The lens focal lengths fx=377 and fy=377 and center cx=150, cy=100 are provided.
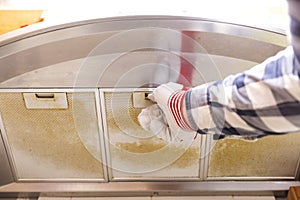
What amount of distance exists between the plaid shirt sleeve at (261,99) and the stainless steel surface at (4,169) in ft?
4.27

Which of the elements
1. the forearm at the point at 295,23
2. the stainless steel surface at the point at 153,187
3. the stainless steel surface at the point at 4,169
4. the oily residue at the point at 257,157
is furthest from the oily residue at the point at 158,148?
the forearm at the point at 295,23

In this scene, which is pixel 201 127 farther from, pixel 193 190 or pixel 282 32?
pixel 193 190

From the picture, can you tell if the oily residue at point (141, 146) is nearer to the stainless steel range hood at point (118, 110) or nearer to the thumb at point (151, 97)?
the stainless steel range hood at point (118, 110)

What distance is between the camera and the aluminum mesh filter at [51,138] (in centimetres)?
185

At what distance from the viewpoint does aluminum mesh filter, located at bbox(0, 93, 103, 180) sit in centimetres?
185

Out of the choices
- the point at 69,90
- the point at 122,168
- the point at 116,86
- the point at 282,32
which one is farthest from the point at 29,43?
the point at 282,32

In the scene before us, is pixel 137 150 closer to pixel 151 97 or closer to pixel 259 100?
pixel 151 97

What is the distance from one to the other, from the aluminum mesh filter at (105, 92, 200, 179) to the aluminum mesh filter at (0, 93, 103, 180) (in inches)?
3.9

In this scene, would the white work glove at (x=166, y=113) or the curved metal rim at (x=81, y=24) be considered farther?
the curved metal rim at (x=81, y=24)

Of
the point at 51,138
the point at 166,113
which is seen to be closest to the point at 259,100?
the point at 166,113

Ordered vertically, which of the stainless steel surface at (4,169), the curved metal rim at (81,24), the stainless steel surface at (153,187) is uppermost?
the curved metal rim at (81,24)

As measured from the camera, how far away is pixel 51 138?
199 cm

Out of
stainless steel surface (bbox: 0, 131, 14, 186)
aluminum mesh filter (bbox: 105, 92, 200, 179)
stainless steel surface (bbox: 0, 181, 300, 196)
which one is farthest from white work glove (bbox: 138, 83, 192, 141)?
stainless steel surface (bbox: 0, 131, 14, 186)

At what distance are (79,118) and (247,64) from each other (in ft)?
Answer: 2.80
